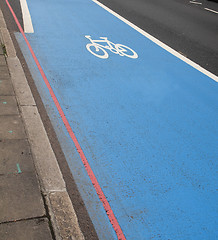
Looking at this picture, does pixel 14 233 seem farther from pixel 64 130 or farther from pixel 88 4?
pixel 88 4

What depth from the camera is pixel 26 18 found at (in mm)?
8422

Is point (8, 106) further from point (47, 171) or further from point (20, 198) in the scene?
point (20, 198)

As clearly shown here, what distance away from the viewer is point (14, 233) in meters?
2.60

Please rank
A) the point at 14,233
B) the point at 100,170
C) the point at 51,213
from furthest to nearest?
the point at 100,170
the point at 51,213
the point at 14,233

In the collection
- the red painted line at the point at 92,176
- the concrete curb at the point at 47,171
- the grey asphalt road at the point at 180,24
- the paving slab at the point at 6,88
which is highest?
the paving slab at the point at 6,88

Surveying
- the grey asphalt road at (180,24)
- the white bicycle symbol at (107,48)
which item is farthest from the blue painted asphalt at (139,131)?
the grey asphalt road at (180,24)

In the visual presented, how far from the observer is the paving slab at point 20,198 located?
2.78m

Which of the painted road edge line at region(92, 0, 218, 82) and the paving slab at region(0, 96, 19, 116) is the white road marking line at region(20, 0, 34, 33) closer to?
the painted road edge line at region(92, 0, 218, 82)

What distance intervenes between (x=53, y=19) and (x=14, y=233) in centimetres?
769

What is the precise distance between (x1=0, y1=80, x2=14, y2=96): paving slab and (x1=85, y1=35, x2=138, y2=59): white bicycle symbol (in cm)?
278

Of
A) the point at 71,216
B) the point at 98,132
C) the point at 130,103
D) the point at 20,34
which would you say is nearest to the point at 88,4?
the point at 20,34

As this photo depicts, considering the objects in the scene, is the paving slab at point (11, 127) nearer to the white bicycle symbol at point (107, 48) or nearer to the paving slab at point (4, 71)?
the paving slab at point (4, 71)

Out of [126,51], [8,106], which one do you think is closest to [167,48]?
[126,51]

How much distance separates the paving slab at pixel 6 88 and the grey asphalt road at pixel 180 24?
519cm
